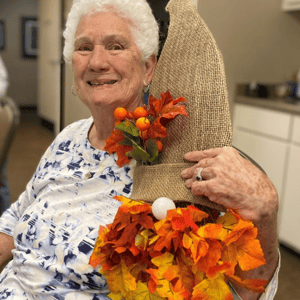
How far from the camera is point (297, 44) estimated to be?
3.12 m

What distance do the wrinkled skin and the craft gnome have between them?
0.08 feet

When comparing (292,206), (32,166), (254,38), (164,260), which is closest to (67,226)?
(164,260)

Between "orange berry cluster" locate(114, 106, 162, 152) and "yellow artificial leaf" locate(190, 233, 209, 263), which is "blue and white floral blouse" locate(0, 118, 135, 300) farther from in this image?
"yellow artificial leaf" locate(190, 233, 209, 263)

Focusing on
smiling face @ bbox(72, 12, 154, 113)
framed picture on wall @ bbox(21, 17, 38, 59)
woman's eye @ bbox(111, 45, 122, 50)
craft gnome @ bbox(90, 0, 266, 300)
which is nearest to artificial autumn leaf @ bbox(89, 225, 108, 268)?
craft gnome @ bbox(90, 0, 266, 300)

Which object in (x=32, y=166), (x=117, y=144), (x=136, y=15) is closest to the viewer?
(x=117, y=144)

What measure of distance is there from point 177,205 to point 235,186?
0.14m

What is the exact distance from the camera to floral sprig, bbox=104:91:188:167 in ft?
2.56

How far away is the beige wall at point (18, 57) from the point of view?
884 centimetres

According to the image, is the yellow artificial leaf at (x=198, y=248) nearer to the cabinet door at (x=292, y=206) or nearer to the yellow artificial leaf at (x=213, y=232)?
the yellow artificial leaf at (x=213, y=232)

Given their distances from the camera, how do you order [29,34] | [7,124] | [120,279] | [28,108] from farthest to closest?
[28,108], [29,34], [7,124], [120,279]

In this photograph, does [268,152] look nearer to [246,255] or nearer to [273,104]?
[273,104]

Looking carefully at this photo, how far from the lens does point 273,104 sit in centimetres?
254

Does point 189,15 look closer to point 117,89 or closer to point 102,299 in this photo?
point 117,89

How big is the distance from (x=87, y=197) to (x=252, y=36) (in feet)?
7.39
